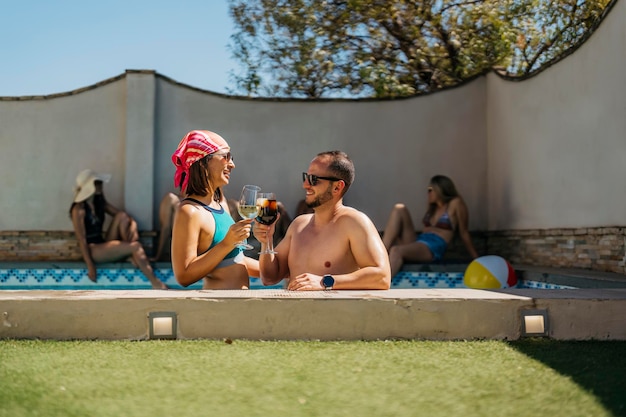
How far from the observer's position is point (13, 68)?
1191cm

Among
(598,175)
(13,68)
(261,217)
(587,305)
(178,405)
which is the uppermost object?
(13,68)

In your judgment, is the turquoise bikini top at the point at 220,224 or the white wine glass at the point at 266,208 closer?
the white wine glass at the point at 266,208

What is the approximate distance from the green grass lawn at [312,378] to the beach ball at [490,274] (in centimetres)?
450

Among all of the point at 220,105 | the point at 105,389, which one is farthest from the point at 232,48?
the point at 105,389

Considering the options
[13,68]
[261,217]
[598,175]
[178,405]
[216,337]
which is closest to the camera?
[178,405]

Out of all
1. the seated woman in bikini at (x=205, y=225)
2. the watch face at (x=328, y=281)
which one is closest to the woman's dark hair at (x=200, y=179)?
the seated woman in bikini at (x=205, y=225)

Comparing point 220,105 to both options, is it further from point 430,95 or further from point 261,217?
point 261,217

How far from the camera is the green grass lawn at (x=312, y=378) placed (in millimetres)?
2326

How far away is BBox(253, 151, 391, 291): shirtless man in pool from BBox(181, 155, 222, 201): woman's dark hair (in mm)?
349

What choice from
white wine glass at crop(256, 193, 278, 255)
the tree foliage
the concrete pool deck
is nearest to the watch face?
the concrete pool deck

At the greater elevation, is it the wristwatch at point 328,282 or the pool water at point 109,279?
the wristwatch at point 328,282

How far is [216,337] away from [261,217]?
0.70 metres

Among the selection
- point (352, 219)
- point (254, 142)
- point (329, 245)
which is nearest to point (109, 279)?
point (254, 142)

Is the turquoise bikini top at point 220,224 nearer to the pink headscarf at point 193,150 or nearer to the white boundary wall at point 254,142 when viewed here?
the pink headscarf at point 193,150
